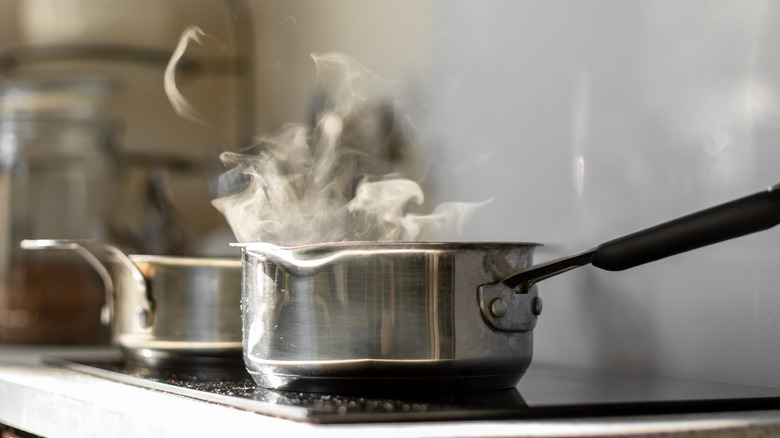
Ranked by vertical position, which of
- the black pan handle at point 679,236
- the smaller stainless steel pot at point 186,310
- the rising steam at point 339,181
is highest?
the rising steam at point 339,181

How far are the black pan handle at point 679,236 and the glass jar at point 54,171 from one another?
925mm

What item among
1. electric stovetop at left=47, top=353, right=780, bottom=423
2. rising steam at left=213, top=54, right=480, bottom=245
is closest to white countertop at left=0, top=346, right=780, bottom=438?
electric stovetop at left=47, top=353, right=780, bottom=423

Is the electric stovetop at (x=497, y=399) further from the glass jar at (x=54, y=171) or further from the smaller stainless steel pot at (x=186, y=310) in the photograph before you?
Answer: the glass jar at (x=54, y=171)

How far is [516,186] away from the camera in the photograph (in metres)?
0.94

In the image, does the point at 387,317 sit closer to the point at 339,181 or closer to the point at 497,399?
the point at 497,399

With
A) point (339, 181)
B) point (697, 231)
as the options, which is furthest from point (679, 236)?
point (339, 181)

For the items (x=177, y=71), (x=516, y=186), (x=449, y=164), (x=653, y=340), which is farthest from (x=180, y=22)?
(x=653, y=340)

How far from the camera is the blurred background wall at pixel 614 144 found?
0.70 m

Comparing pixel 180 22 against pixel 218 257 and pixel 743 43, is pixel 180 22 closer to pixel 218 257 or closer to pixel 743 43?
pixel 218 257

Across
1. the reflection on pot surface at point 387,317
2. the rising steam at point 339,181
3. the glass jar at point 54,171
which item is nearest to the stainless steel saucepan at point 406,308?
the reflection on pot surface at point 387,317

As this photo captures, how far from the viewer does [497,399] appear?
559 millimetres

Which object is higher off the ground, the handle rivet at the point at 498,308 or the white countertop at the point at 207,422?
the handle rivet at the point at 498,308

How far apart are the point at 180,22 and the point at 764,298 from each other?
4.09ft

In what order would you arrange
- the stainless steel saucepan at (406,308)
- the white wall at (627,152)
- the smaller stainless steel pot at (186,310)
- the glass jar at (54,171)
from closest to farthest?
the stainless steel saucepan at (406,308)
the white wall at (627,152)
the smaller stainless steel pot at (186,310)
the glass jar at (54,171)
